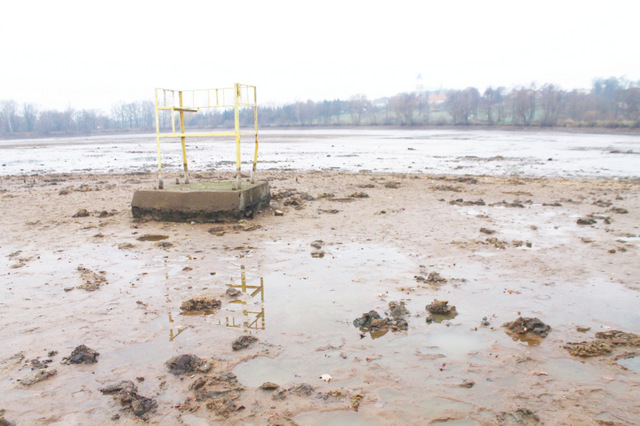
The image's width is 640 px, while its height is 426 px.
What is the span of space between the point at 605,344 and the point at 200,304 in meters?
3.91

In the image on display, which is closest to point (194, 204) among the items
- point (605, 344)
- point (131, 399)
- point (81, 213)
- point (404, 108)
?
point (81, 213)

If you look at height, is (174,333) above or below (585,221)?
below

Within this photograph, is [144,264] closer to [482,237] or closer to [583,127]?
[482,237]

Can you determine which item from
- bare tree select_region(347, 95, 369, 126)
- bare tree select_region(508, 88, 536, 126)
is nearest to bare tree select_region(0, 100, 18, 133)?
bare tree select_region(347, 95, 369, 126)

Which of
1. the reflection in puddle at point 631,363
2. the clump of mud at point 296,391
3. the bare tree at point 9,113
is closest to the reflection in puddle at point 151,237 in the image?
the clump of mud at point 296,391

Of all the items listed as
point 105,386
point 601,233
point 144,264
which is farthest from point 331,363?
point 601,233

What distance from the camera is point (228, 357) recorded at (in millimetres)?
3836

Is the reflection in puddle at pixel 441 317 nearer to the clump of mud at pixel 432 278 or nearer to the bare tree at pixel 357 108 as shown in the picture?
the clump of mud at pixel 432 278

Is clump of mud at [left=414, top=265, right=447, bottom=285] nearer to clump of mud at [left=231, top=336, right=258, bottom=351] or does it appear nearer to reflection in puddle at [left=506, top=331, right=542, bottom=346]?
reflection in puddle at [left=506, top=331, right=542, bottom=346]

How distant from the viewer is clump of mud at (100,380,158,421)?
10.1ft

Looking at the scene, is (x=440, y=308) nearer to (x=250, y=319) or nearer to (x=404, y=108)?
(x=250, y=319)

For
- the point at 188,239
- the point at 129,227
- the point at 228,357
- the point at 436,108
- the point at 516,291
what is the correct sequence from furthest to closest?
the point at 436,108, the point at 129,227, the point at 188,239, the point at 516,291, the point at 228,357

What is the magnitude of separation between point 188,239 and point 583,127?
7706 cm

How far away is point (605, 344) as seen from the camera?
396 cm
